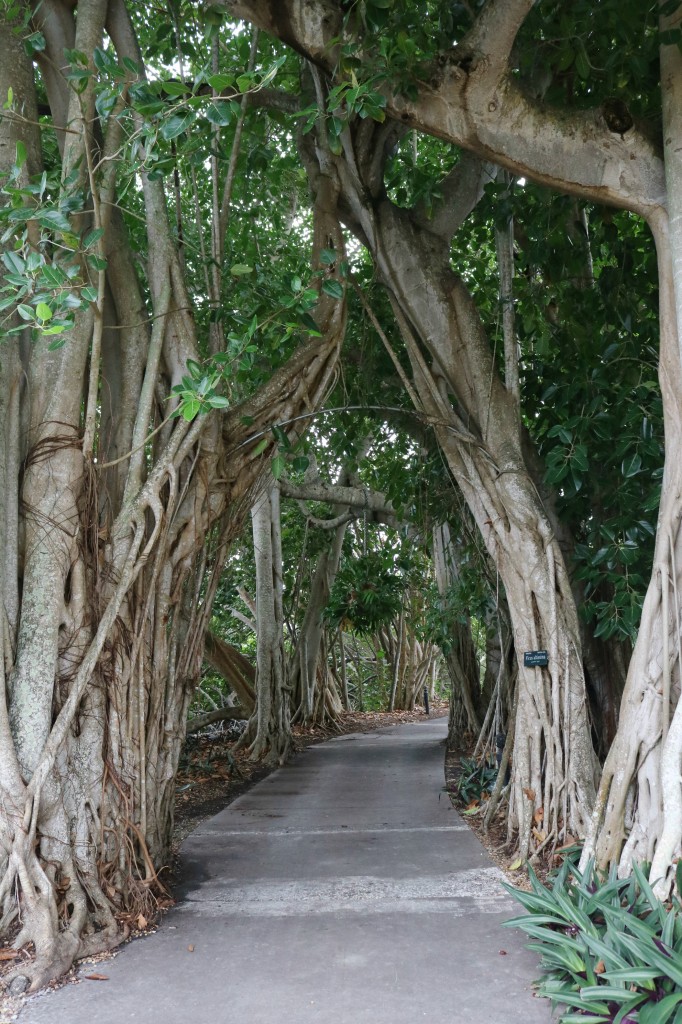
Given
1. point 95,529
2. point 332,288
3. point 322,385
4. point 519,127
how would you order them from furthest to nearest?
point 322,385, point 519,127, point 332,288, point 95,529

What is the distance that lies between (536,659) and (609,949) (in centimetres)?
209

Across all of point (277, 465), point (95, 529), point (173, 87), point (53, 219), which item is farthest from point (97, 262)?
point (277, 465)

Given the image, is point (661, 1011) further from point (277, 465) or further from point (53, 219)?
point (53, 219)

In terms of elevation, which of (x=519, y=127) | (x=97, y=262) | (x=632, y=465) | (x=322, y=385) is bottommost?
(x=632, y=465)

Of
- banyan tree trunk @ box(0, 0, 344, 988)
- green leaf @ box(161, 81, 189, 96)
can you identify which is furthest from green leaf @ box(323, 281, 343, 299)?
green leaf @ box(161, 81, 189, 96)

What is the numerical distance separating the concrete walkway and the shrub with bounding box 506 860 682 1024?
19cm

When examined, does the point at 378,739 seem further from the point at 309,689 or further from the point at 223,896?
the point at 223,896

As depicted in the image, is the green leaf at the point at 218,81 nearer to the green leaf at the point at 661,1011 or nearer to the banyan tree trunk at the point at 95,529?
the banyan tree trunk at the point at 95,529

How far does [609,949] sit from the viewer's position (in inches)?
101

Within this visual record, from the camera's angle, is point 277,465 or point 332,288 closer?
point 332,288

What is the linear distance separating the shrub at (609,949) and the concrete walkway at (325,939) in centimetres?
19

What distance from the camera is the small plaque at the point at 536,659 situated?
4.57 m

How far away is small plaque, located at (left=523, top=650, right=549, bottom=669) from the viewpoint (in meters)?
4.57

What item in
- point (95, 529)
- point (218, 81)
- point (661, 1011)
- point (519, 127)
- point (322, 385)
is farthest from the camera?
point (322, 385)
